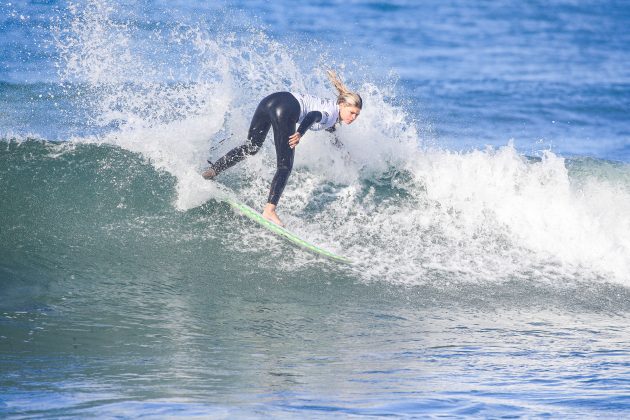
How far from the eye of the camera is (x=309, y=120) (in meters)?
8.13

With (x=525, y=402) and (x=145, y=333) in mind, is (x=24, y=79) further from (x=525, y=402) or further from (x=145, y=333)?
(x=525, y=402)

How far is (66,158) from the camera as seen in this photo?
951 cm

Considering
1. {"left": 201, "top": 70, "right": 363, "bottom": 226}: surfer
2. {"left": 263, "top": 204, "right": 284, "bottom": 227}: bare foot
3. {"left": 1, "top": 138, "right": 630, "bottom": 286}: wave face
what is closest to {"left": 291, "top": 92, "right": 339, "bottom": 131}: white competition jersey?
{"left": 201, "top": 70, "right": 363, "bottom": 226}: surfer

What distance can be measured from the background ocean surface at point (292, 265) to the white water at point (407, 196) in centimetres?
3

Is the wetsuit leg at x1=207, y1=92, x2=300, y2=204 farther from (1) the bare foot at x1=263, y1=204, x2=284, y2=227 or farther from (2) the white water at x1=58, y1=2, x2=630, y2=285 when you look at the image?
(2) the white water at x1=58, y1=2, x2=630, y2=285

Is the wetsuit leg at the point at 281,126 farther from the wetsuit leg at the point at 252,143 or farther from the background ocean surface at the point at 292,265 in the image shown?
the background ocean surface at the point at 292,265

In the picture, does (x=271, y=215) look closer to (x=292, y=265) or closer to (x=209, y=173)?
(x=292, y=265)

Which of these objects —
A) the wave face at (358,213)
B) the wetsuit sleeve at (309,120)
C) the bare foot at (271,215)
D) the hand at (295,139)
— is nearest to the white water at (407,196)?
the wave face at (358,213)

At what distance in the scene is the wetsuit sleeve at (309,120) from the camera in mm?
8086

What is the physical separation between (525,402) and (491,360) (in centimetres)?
99

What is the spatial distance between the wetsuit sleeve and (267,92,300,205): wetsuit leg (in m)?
0.17

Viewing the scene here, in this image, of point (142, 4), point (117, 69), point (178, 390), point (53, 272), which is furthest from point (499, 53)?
point (178, 390)

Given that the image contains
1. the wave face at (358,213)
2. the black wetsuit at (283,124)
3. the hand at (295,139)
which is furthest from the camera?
the wave face at (358,213)

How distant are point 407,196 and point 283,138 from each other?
2.16 metres
